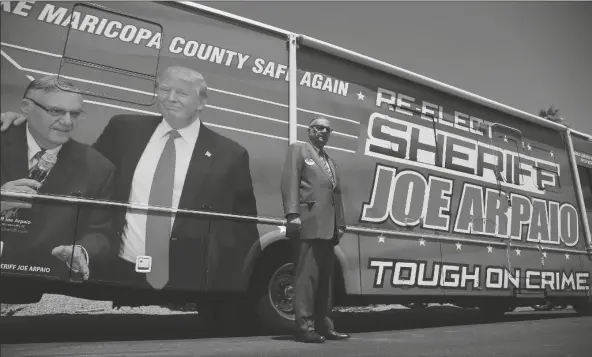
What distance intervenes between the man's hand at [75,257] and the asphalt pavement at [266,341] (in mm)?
589

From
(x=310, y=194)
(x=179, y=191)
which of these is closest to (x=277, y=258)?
(x=310, y=194)

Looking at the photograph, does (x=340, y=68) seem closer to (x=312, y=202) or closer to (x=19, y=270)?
(x=312, y=202)

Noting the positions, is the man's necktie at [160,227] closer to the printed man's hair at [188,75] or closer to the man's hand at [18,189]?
the printed man's hair at [188,75]

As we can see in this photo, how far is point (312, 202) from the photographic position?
4633mm

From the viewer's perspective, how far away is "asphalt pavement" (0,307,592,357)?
3.99 m

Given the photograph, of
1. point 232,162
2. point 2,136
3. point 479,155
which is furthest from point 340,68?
point 2,136

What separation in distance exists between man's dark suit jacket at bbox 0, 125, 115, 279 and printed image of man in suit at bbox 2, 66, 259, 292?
11 cm

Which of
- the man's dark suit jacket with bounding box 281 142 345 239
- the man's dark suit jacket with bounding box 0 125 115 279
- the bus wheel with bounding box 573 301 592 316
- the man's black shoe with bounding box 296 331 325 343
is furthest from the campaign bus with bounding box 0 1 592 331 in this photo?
the bus wheel with bounding box 573 301 592 316

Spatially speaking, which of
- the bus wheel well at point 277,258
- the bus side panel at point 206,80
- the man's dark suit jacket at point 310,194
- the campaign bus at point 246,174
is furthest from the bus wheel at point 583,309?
the bus side panel at point 206,80

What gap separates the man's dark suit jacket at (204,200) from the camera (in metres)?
4.19

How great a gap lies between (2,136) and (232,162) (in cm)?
182

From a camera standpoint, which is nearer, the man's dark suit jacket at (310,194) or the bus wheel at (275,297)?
the man's dark suit jacket at (310,194)

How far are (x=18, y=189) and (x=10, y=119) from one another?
52 centimetres

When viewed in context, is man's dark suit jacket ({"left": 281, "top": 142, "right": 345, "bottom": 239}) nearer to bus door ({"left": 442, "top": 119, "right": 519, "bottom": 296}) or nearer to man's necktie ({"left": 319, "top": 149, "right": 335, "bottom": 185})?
man's necktie ({"left": 319, "top": 149, "right": 335, "bottom": 185})
